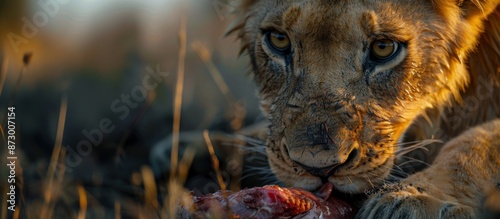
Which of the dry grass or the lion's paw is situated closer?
the lion's paw

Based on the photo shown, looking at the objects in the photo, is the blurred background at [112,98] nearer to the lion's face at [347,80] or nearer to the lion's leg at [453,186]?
the lion's face at [347,80]

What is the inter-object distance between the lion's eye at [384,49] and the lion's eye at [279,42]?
0.44 m

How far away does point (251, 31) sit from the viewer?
4512 millimetres

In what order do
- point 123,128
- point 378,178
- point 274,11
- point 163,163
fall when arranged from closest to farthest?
1. point 378,178
2. point 274,11
3. point 163,163
4. point 123,128

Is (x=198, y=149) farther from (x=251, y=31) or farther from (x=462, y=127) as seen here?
(x=462, y=127)

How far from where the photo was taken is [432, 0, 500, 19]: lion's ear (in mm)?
3951

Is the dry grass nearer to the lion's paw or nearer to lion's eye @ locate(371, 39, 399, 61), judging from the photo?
the lion's paw

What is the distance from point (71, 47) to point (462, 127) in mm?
4804

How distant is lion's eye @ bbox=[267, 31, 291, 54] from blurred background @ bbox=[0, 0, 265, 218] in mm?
370

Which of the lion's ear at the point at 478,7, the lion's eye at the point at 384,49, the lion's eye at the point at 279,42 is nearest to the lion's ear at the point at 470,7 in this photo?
the lion's ear at the point at 478,7

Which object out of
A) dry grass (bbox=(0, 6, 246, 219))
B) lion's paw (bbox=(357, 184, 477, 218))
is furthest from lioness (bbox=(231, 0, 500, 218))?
dry grass (bbox=(0, 6, 246, 219))

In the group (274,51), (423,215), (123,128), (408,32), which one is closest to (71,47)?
(123,128)

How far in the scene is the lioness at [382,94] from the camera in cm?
312

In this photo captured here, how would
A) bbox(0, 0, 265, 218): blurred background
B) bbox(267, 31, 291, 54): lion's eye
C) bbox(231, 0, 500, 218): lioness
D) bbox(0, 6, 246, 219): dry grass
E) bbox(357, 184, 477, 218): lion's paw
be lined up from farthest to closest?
1. bbox(0, 0, 265, 218): blurred background
2. bbox(267, 31, 291, 54): lion's eye
3. bbox(0, 6, 246, 219): dry grass
4. bbox(231, 0, 500, 218): lioness
5. bbox(357, 184, 477, 218): lion's paw
